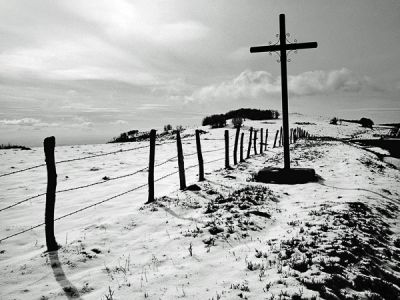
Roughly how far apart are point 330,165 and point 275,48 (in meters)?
7.27

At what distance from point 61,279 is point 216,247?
2.63 m

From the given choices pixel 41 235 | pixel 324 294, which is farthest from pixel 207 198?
pixel 324 294

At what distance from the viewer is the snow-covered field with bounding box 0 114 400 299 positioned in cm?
397

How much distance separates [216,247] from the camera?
5.26m

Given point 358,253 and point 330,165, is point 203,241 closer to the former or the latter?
point 358,253

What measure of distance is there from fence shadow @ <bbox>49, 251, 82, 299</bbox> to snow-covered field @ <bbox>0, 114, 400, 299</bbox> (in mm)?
20

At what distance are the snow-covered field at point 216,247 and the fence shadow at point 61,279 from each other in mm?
20

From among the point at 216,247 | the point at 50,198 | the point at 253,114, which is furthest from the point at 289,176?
the point at 253,114

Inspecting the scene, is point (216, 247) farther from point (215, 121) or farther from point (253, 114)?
point (253, 114)

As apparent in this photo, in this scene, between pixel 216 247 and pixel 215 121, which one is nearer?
pixel 216 247

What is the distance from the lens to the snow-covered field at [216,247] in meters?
3.97

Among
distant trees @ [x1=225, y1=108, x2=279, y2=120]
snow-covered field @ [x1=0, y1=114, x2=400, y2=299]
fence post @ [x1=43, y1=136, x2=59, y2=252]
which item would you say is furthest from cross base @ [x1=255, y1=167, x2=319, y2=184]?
distant trees @ [x1=225, y1=108, x2=279, y2=120]

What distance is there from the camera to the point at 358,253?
467 cm

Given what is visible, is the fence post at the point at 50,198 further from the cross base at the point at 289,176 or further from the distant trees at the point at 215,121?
the distant trees at the point at 215,121
